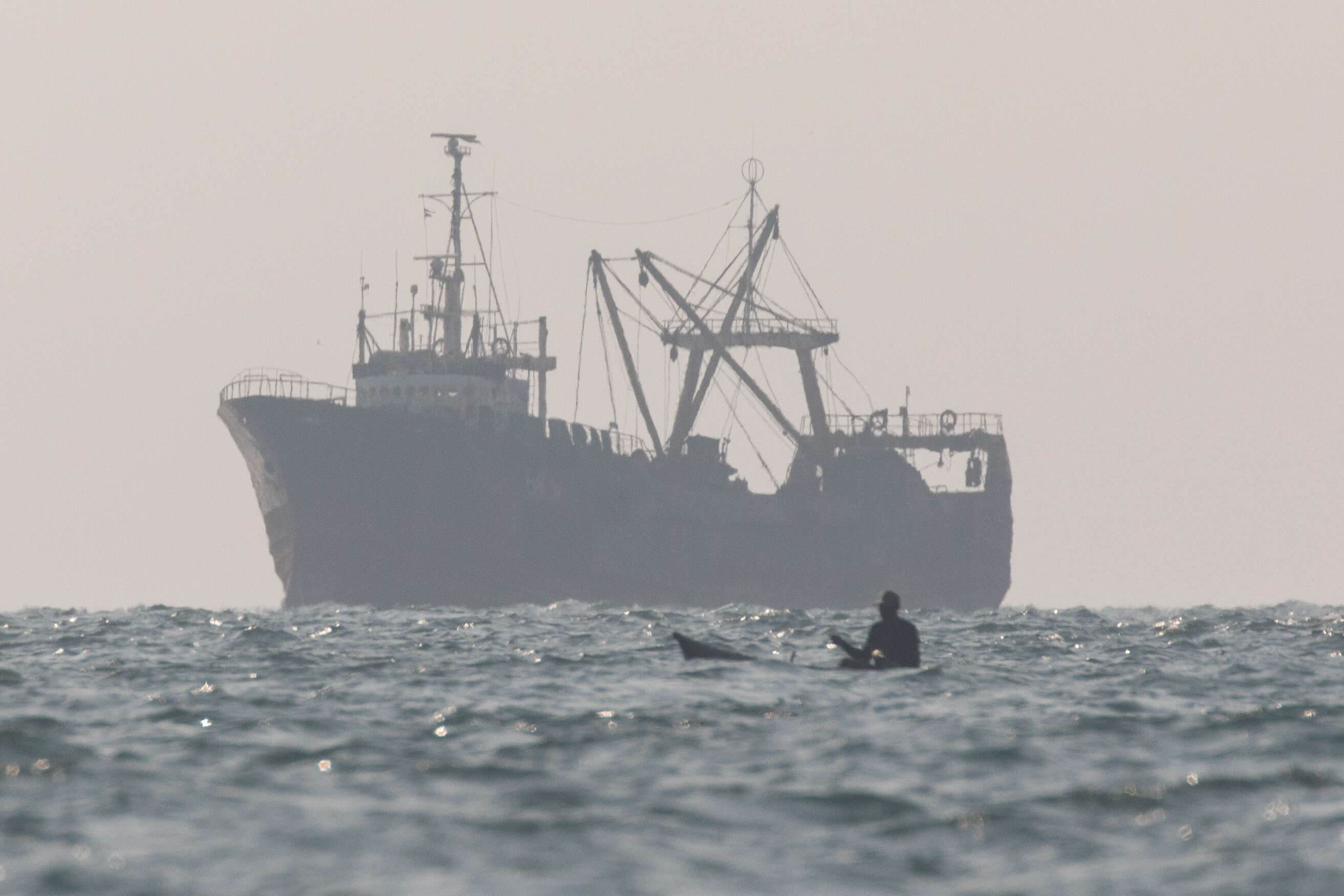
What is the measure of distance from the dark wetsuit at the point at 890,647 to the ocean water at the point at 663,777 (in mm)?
439

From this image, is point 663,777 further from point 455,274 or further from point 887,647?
point 455,274

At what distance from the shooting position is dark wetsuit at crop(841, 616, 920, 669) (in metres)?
26.1

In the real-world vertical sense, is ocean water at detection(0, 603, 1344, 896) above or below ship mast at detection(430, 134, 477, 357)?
below

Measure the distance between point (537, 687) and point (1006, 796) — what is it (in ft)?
32.4

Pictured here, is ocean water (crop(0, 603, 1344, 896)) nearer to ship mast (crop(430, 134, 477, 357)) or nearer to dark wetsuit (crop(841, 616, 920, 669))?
dark wetsuit (crop(841, 616, 920, 669))

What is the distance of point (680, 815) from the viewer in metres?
14.5

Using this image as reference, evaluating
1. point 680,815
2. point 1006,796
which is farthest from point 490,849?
point 1006,796

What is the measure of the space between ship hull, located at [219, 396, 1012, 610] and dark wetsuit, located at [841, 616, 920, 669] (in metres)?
67.7

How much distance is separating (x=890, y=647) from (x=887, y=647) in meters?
0.04

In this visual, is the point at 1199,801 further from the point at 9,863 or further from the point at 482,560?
the point at 482,560

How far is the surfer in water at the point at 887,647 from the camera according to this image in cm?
2603

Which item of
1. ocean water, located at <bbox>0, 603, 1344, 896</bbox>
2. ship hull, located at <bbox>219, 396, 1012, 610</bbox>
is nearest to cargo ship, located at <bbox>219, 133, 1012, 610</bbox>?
ship hull, located at <bbox>219, 396, 1012, 610</bbox>

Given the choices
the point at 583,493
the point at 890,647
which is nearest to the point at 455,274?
the point at 583,493

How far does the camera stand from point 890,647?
26.1 metres
